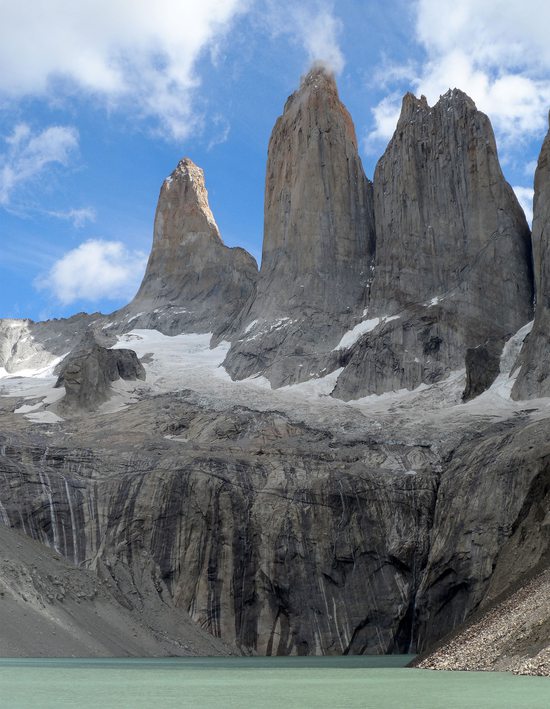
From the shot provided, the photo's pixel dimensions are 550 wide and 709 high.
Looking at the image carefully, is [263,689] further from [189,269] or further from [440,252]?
[189,269]

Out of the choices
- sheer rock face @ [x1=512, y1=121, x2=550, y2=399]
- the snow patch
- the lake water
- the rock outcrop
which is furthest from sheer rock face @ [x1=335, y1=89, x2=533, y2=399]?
the lake water

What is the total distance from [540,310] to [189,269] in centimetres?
5892

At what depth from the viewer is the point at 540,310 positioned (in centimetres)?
8750

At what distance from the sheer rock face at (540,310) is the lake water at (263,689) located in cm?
4557

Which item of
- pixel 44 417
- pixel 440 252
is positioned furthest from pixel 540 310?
pixel 44 417

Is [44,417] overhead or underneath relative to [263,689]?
overhead

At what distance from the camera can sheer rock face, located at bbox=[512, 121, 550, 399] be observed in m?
84.8

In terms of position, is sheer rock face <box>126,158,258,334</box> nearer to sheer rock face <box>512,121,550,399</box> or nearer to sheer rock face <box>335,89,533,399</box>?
sheer rock face <box>335,89,533,399</box>

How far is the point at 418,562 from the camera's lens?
237ft

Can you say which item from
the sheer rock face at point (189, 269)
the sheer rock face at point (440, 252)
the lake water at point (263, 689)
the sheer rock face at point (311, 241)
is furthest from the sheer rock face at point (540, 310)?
the lake water at point (263, 689)

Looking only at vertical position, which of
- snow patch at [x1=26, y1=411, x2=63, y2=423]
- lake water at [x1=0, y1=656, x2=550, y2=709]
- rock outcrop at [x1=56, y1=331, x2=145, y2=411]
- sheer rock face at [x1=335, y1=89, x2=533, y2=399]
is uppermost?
sheer rock face at [x1=335, y1=89, x2=533, y2=399]

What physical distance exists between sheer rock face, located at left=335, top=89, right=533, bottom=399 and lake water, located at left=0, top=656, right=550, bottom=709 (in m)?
56.1

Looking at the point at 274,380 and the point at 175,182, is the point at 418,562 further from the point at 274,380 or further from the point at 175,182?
the point at 175,182

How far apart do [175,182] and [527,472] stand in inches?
3308
